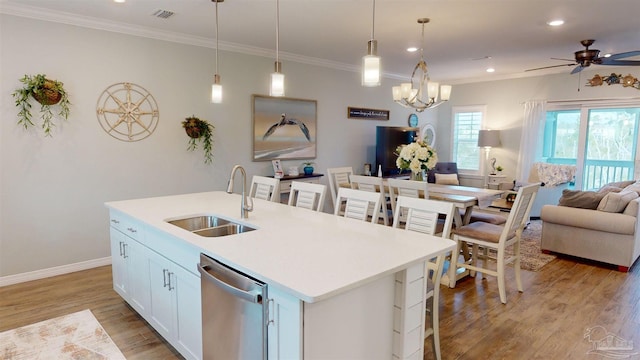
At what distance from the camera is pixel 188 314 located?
224 cm

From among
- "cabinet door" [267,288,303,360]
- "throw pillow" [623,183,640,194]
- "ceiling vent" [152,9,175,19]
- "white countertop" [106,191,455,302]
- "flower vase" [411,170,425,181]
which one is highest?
"ceiling vent" [152,9,175,19]

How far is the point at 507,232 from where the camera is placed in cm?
341

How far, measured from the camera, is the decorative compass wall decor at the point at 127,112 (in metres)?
4.10

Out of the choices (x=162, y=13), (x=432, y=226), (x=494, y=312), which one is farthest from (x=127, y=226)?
(x=494, y=312)

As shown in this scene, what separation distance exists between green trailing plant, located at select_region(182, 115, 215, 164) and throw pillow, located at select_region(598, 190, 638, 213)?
15.5 feet

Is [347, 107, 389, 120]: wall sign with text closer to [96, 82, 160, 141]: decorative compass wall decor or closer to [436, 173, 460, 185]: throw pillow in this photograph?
[436, 173, 460, 185]: throw pillow

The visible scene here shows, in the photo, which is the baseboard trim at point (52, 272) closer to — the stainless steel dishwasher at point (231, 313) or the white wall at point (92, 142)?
the white wall at point (92, 142)

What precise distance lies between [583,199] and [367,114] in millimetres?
3654

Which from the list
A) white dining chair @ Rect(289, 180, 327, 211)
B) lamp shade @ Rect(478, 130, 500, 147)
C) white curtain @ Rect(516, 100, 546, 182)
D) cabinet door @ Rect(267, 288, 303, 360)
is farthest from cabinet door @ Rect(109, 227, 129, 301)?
white curtain @ Rect(516, 100, 546, 182)

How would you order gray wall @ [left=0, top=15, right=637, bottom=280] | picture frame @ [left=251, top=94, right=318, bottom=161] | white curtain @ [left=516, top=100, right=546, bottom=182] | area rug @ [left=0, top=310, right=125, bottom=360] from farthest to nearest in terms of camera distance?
white curtain @ [left=516, top=100, right=546, bottom=182] < picture frame @ [left=251, top=94, right=318, bottom=161] < gray wall @ [left=0, top=15, right=637, bottom=280] < area rug @ [left=0, top=310, right=125, bottom=360]

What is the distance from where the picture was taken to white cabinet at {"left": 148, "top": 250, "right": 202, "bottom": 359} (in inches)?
85.7

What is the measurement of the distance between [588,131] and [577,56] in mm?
2604

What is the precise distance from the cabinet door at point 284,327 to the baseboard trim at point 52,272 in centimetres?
341

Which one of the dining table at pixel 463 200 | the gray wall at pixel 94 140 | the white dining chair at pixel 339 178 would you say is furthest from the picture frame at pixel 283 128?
the dining table at pixel 463 200
